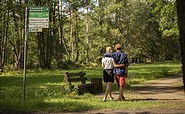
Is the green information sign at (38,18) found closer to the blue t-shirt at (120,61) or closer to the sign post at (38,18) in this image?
the sign post at (38,18)

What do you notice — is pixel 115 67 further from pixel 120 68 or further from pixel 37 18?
pixel 37 18

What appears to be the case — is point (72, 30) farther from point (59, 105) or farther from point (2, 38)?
point (59, 105)

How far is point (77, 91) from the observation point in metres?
14.7

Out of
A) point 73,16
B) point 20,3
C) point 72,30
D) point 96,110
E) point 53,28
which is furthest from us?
point 72,30

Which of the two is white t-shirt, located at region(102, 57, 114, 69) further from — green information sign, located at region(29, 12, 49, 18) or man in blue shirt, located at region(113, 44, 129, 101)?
green information sign, located at region(29, 12, 49, 18)

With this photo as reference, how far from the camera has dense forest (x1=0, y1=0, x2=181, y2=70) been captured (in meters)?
51.5

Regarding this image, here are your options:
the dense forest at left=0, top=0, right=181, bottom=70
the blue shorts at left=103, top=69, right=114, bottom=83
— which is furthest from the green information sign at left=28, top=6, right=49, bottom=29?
the dense forest at left=0, top=0, right=181, bottom=70

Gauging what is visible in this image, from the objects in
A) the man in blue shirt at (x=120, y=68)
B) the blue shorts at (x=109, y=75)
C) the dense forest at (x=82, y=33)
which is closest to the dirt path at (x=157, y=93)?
the man in blue shirt at (x=120, y=68)

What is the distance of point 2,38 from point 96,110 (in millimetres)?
49177

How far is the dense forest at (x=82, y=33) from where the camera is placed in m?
51.5

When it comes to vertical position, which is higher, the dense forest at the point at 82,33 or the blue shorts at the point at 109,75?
the dense forest at the point at 82,33

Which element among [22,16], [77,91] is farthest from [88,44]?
[77,91]

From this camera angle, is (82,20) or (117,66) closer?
(117,66)

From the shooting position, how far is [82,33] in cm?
7700
